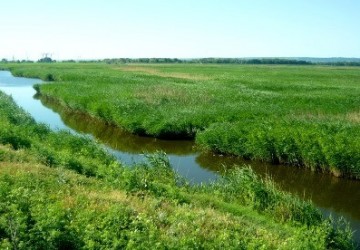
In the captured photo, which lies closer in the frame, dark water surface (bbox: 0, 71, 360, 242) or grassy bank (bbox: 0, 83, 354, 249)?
grassy bank (bbox: 0, 83, 354, 249)

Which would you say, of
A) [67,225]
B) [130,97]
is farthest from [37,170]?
[130,97]

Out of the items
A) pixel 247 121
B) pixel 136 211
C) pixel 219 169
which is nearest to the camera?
pixel 136 211

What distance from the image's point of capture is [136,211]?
361 inches

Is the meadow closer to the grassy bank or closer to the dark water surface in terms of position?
the dark water surface

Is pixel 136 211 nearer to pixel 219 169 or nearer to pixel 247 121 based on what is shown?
pixel 219 169

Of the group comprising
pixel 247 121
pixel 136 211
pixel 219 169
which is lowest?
pixel 219 169

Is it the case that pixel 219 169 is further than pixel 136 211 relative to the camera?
Yes

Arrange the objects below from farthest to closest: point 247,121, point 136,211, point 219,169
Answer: point 247,121 → point 219,169 → point 136,211

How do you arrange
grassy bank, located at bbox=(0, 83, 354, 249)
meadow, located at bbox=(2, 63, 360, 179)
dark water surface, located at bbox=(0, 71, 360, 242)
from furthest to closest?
meadow, located at bbox=(2, 63, 360, 179), dark water surface, located at bbox=(0, 71, 360, 242), grassy bank, located at bbox=(0, 83, 354, 249)

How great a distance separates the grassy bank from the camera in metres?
7.69

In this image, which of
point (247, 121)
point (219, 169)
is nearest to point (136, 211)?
point (219, 169)

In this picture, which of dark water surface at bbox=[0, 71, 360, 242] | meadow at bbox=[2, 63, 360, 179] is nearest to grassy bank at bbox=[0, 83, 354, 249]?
dark water surface at bbox=[0, 71, 360, 242]

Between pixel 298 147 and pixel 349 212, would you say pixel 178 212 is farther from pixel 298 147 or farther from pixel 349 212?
pixel 298 147

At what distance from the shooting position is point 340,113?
82.5 ft
